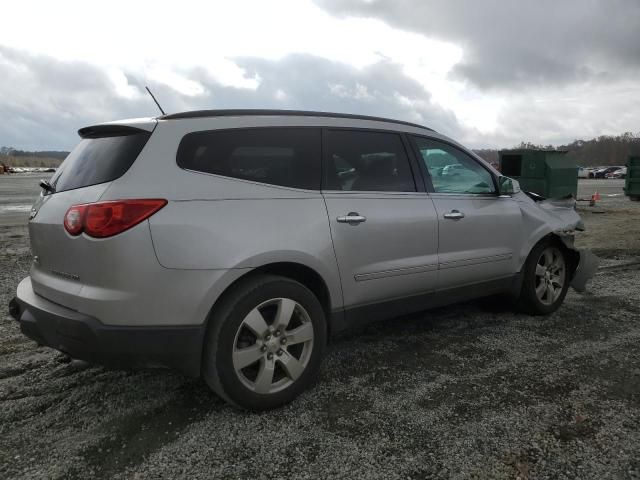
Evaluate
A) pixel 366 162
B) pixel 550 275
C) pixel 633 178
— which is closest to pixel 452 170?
pixel 366 162

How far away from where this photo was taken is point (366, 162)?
3.53 m

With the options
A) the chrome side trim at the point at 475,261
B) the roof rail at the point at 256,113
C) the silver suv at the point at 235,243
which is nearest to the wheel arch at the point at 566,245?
the chrome side trim at the point at 475,261

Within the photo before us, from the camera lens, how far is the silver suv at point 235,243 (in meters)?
2.53

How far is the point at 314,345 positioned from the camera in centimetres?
305

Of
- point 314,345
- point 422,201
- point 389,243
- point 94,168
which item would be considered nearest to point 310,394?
point 314,345

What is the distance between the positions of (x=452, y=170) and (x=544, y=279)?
1491 mm

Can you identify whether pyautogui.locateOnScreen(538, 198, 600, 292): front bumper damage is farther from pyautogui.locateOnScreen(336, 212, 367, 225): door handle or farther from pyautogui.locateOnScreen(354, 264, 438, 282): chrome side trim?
pyautogui.locateOnScreen(336, 212, 367, 225): door handle

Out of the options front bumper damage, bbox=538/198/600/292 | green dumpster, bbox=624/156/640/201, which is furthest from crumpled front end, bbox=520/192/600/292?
green dumpster, bbox=624/156/640/201

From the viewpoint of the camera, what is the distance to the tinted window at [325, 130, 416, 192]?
3.33 meters

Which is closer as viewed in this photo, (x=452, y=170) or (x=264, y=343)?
(x=264, y=343)

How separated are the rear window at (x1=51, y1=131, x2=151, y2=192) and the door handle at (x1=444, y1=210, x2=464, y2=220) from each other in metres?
2.21

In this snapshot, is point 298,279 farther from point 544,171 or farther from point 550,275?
point 544,171

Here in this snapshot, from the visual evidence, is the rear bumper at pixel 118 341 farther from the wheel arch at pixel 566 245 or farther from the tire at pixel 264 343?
the wheel arch at pixel 566 245

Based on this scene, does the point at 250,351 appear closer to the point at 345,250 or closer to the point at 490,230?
the point at 345,250
